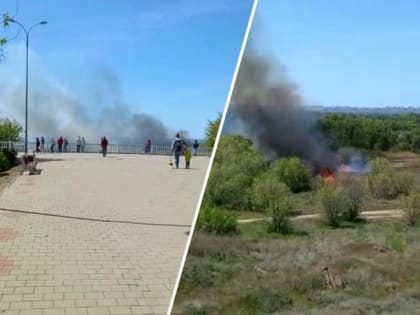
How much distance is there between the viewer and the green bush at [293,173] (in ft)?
10.2

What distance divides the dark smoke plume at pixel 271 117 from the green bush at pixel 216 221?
1.51ft

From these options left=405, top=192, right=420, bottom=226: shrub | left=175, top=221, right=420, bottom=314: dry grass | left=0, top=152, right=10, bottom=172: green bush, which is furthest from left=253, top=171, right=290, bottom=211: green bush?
left=0, top=152, right=10, bottom=172: green bush

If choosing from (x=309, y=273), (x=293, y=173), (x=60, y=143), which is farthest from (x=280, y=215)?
(x=60, y=143)

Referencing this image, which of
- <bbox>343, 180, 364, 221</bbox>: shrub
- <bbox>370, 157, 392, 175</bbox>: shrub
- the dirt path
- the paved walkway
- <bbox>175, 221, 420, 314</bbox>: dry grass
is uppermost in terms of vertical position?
<bbox>370, 157, 392, 175</bbox>: shrub

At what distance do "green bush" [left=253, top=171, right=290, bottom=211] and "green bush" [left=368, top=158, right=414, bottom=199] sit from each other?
0.54 metres

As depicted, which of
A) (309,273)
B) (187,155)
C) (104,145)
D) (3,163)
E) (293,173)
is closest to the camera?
(309,273)

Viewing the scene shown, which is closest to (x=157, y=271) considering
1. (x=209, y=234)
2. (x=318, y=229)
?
(x=209, y=234)

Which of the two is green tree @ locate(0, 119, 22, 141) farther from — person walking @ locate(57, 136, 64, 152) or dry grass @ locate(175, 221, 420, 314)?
dry grass @ locate(175, 221, 420, 314)

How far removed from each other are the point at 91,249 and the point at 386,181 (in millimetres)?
3400

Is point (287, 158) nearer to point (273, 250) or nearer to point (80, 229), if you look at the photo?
point (273, 250)

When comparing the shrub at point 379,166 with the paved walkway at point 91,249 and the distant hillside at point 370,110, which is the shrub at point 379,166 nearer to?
the distant hillside at point 370,110

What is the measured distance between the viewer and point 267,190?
3.13m

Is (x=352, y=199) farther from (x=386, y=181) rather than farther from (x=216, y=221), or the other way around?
(x=216, y=221)

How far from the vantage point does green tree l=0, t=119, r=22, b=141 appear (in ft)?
79.4
